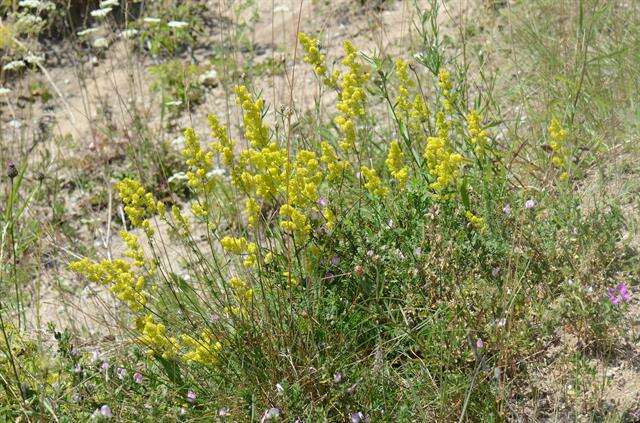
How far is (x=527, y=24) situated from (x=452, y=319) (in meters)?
2.25

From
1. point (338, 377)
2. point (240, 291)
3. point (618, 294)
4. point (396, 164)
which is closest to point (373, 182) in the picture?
point (396, 164)

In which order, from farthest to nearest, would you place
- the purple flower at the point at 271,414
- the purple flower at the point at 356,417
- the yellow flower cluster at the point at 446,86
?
the yellow flower cluster at the point at 446,86
the purple flower at the point at 356,417
the purple flower at the point at 271,414

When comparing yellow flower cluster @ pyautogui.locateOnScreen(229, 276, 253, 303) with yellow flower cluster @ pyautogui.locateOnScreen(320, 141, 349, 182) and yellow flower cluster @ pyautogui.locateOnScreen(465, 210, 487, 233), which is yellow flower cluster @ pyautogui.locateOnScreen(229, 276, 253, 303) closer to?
yellow flower cluster @ pyautogui.locateOnScreen(320, 141, 349, 182)

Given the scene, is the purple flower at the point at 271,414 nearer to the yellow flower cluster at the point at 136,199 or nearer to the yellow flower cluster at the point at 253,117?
the yellow flower cluster at the point at 136,199

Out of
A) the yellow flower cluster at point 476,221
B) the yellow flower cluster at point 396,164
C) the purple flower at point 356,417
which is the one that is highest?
the yellow flower cluster at point 396,164

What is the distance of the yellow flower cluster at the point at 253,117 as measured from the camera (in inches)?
108

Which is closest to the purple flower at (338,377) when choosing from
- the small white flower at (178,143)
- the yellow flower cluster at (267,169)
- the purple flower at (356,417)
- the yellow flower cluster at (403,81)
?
the purple flower at (356,417)

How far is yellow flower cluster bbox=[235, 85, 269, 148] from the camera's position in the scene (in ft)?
8.98

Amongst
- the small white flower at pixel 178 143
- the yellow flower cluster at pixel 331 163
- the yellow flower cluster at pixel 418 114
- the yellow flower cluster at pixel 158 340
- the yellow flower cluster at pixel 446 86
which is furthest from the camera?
the small white flower at pixel 178 143

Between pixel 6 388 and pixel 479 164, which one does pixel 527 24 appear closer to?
pixel 479 164

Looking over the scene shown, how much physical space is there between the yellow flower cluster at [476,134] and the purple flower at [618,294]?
26.9 inches

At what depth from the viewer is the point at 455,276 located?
272cm

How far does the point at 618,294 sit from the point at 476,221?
51cm

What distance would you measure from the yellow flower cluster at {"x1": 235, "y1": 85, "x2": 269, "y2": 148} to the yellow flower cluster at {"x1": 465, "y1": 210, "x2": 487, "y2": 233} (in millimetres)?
713
